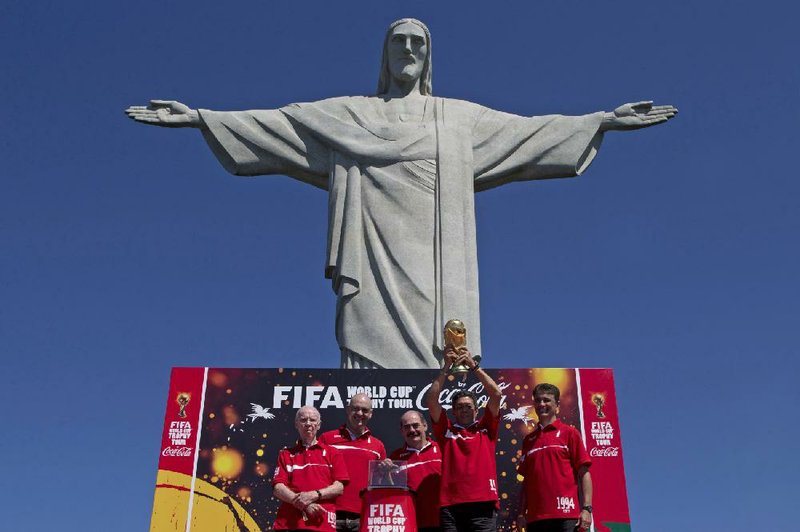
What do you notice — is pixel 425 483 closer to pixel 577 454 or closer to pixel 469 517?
pixel 469 517

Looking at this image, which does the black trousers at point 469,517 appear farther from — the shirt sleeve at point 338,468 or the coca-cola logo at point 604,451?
the coca-cola logo at point 604,451

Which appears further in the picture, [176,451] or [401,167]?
[401,167]

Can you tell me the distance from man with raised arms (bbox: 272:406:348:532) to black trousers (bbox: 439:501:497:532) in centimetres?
89

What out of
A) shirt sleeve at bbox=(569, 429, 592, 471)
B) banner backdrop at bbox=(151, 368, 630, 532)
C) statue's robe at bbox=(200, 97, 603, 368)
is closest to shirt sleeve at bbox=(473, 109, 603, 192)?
statue's robe at bbox=(200, 97, 603, 368)

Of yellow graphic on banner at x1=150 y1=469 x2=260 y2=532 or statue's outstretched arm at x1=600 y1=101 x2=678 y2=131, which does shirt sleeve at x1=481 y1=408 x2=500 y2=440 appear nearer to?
yellow graphic on banner at x1=150 y1=469 x2=260 y2=532

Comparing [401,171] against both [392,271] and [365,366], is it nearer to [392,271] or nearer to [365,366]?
[392,271]

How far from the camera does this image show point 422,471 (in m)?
7.74

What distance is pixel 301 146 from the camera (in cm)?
1248

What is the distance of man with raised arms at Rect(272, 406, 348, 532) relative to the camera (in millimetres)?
7227

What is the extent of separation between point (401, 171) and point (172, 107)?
3.26 metres

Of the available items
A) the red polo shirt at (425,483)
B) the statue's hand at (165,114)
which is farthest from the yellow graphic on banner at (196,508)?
the statue's hand at (165,114)

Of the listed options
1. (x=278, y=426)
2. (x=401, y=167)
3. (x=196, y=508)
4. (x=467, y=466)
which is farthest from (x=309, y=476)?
(x=401, y=167)

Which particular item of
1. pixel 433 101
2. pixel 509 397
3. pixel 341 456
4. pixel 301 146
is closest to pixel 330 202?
pixel 301 146

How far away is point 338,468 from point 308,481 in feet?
0.91
